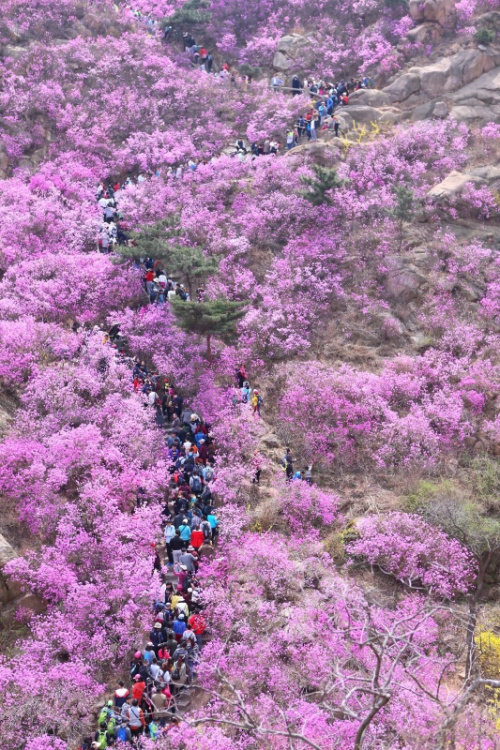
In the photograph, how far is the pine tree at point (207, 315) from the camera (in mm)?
28719

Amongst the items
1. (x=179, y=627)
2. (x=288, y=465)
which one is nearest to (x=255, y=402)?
(x=288, y=465)

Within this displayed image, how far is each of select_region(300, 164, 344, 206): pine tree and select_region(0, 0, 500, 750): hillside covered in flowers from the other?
0.16 m

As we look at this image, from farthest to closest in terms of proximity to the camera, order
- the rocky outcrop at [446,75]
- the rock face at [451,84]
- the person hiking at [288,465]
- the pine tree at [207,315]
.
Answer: the rocky outcrop at [446,75]
the rock face at [451,84]
the pine tree at [207,315]
the person hiking at [288,465]

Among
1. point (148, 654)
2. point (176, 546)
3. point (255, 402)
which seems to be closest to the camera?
point (148, 654)

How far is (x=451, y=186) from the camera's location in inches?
1508

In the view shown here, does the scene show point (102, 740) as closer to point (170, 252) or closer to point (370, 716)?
point (370, 716)

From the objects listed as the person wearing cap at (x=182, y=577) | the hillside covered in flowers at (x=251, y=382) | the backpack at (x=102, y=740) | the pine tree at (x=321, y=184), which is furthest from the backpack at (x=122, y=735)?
the pine tree at (x=321, y=184)

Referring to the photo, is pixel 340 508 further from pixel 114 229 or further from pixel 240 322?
pixel 114 229

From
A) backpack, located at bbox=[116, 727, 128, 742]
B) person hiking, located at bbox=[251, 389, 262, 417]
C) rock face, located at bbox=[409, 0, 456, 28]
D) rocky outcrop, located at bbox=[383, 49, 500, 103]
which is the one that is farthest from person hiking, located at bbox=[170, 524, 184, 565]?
rock face, located at bbox=[409, 0, 456, 28]

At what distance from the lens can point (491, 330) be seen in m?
32.7

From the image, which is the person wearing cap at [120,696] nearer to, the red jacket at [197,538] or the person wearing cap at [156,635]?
the person wearing cap at [156,635]

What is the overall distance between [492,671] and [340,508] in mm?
8097

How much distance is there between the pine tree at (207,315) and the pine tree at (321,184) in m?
10.3

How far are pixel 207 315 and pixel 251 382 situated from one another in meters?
4.43
